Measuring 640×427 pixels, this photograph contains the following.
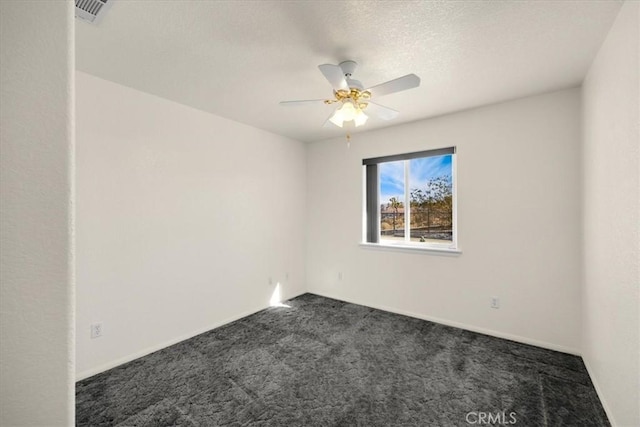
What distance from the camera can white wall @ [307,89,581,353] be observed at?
2.69 m

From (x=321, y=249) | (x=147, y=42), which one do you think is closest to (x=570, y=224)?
(x=321, y=249)

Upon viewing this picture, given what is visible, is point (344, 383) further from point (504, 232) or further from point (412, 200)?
point (412, 200)

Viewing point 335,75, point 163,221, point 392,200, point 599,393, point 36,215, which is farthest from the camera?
point 392,200

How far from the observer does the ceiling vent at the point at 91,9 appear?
1.55 m

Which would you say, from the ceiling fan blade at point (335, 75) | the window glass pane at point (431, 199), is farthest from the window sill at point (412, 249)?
the ceiling fan blade at point (335, 75)

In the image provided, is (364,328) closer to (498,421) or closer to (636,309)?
(498,421)

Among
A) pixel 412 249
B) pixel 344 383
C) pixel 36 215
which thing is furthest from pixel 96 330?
pixel 412 249

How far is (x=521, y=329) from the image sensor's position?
9.48 feet

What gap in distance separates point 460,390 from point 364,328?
4.10ft

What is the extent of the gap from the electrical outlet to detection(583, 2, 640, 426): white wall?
3624mm

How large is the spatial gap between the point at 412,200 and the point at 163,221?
303 cm

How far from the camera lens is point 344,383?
2.23m

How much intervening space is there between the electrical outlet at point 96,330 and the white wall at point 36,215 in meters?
2.40

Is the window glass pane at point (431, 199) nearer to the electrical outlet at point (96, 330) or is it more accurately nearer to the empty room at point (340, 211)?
the empty room at point (340, 211)
